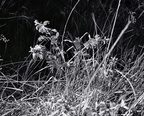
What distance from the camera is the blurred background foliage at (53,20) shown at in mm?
2904

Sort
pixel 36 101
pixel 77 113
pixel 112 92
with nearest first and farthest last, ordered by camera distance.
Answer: pixel 77 113 → pixel 112 92 → pixel 36 101

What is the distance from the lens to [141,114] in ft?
6.34

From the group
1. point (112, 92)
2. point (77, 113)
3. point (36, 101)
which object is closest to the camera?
point (77, 113)

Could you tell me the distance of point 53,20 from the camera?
3314 millimetres

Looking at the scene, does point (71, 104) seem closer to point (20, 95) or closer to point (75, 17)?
point (20, 95)

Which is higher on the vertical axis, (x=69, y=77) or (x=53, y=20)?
(x=53, y=20)

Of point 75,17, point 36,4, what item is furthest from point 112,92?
point 36,4

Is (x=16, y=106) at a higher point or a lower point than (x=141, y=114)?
higher

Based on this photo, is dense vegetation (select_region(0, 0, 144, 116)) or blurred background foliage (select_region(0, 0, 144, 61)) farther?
blurred background foliage (select_region(0, 0, 144, 61))

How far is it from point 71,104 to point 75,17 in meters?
1.54

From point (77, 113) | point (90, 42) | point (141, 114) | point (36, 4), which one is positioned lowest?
point (141, 114)

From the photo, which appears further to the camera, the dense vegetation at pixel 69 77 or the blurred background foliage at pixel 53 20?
the blurred background foliage at pixel 53 20

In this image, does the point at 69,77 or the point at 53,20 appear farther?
the point at 53,20

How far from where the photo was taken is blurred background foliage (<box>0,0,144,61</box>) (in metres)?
2.90
